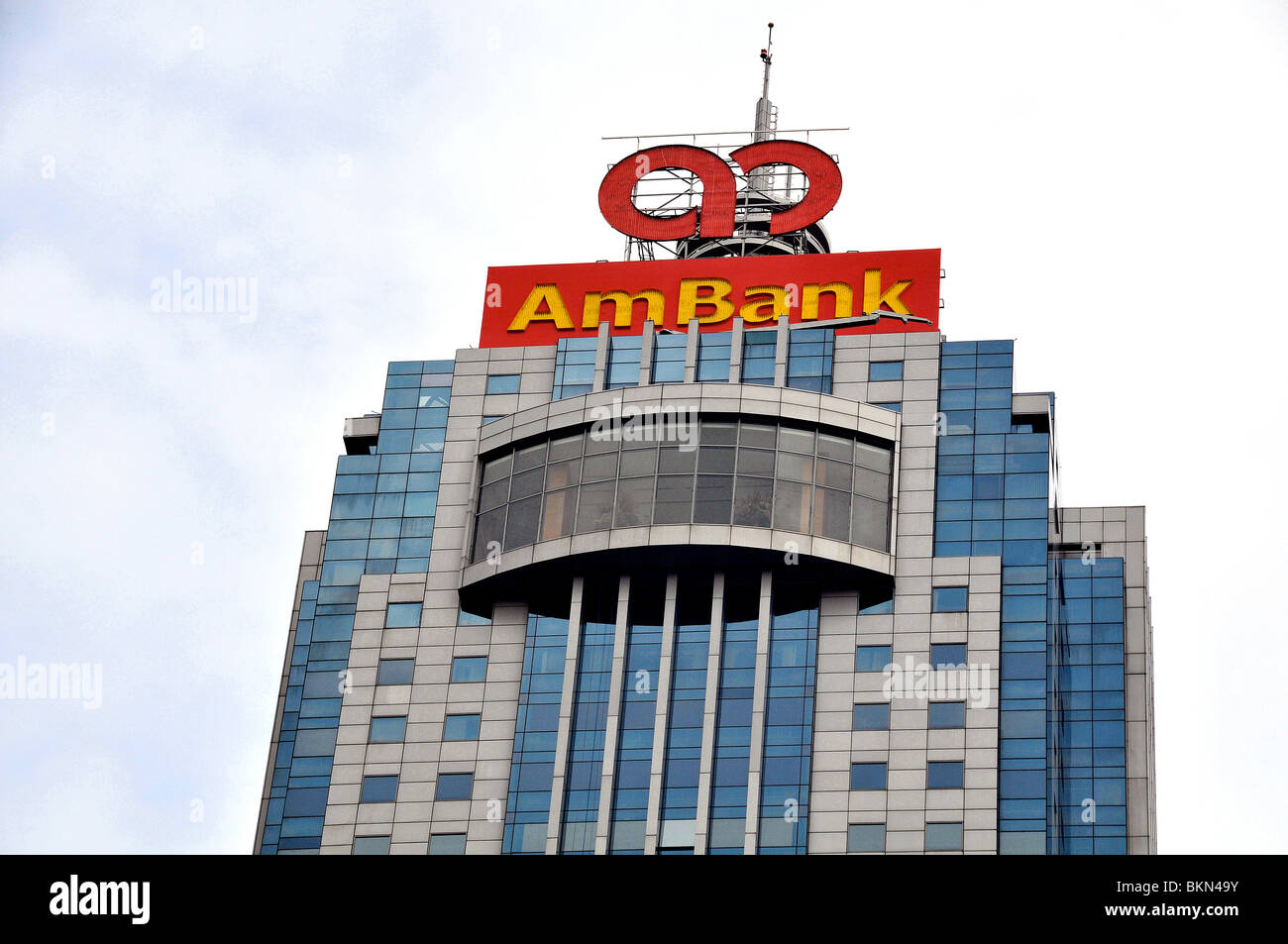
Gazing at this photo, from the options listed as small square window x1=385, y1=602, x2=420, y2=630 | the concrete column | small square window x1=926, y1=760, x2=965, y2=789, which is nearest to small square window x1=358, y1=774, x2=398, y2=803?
the concrete column

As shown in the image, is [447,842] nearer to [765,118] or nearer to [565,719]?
[565,719]

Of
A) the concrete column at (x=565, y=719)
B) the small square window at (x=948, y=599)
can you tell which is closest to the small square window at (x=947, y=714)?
the small square window at (x=948, y=599)

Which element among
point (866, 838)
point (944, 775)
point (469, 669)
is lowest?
point (866, 838)

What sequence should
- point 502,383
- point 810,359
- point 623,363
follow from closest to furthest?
point 810,359
point 623,363
point 502,383

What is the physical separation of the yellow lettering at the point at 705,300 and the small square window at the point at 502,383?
9978 millimetres

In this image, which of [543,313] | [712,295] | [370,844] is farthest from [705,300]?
[370,844]

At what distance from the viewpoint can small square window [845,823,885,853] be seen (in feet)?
317

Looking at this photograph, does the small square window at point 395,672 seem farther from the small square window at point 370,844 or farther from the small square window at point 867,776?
the small square window at point 867,776

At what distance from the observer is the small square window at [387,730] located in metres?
105

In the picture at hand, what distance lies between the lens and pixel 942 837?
96500mm

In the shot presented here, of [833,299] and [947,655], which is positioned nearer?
[947,655]

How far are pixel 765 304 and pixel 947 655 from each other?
25.6m
